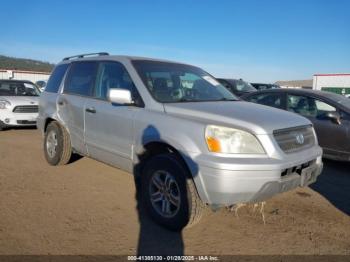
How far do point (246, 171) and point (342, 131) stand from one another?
3720mm

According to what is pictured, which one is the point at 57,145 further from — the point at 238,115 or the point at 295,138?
the point at 295,138

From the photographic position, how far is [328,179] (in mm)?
5824

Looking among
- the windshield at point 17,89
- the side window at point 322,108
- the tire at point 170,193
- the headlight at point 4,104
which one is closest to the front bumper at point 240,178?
the tire at point 170,193

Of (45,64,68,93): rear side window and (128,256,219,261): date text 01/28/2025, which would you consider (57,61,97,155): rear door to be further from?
(128,256,219,261): date text 01/28/2025

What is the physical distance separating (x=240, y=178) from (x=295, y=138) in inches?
36.0

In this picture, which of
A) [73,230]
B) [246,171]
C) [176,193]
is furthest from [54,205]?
[246,171]

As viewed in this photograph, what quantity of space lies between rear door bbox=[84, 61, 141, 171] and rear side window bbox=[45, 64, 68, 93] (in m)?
1.27

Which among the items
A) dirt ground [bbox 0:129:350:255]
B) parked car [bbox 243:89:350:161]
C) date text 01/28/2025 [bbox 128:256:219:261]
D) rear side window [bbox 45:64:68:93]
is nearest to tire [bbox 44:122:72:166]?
dirt ground [bbox 0:129:350:255]

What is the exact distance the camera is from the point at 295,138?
3.78 m

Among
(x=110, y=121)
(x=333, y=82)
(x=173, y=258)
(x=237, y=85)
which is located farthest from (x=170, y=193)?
(x=333, y=82)

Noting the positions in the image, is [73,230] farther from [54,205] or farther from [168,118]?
[168,118]

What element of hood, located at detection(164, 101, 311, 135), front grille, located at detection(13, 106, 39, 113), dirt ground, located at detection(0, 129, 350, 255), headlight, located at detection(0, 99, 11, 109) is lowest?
dirt ground, located at detection(0, 129, 350, 255)

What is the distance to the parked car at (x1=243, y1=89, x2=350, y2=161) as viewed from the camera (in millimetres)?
6211

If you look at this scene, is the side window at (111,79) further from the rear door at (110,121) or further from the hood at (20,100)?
the hood at (20,100)
